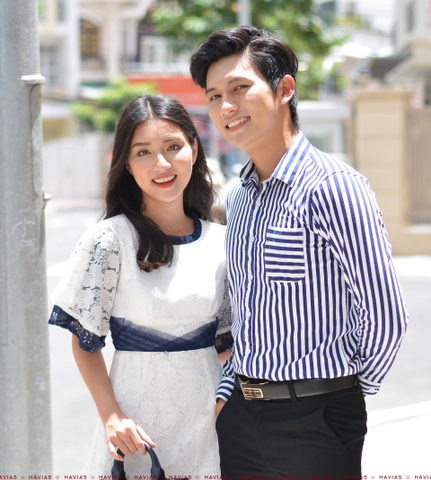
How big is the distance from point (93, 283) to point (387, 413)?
3.23 meters

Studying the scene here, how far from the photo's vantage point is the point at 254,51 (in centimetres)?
220

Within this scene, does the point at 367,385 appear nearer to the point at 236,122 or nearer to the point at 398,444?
the point at 236,122

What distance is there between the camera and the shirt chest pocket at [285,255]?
2012 mm

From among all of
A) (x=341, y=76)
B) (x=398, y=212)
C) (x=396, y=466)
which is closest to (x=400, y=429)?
(x=396, y=466)

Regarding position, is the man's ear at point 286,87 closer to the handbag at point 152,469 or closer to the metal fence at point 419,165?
the handbag at point 152,469

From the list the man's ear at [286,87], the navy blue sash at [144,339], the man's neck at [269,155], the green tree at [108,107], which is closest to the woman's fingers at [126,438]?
the navy blue sash at [144,339]

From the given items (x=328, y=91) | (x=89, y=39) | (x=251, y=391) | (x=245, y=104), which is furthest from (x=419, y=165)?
(x=89, y=39)

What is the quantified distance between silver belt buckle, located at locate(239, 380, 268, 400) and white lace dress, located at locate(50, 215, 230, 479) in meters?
0.23

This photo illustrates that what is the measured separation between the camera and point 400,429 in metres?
4.61

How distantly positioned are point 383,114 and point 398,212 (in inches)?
63.0

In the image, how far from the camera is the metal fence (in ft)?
42.3

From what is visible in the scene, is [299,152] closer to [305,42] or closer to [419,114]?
[419,114]

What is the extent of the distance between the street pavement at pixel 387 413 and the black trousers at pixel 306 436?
996 millimetres

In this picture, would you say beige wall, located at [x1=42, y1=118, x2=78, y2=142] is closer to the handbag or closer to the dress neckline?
the dress neckline
